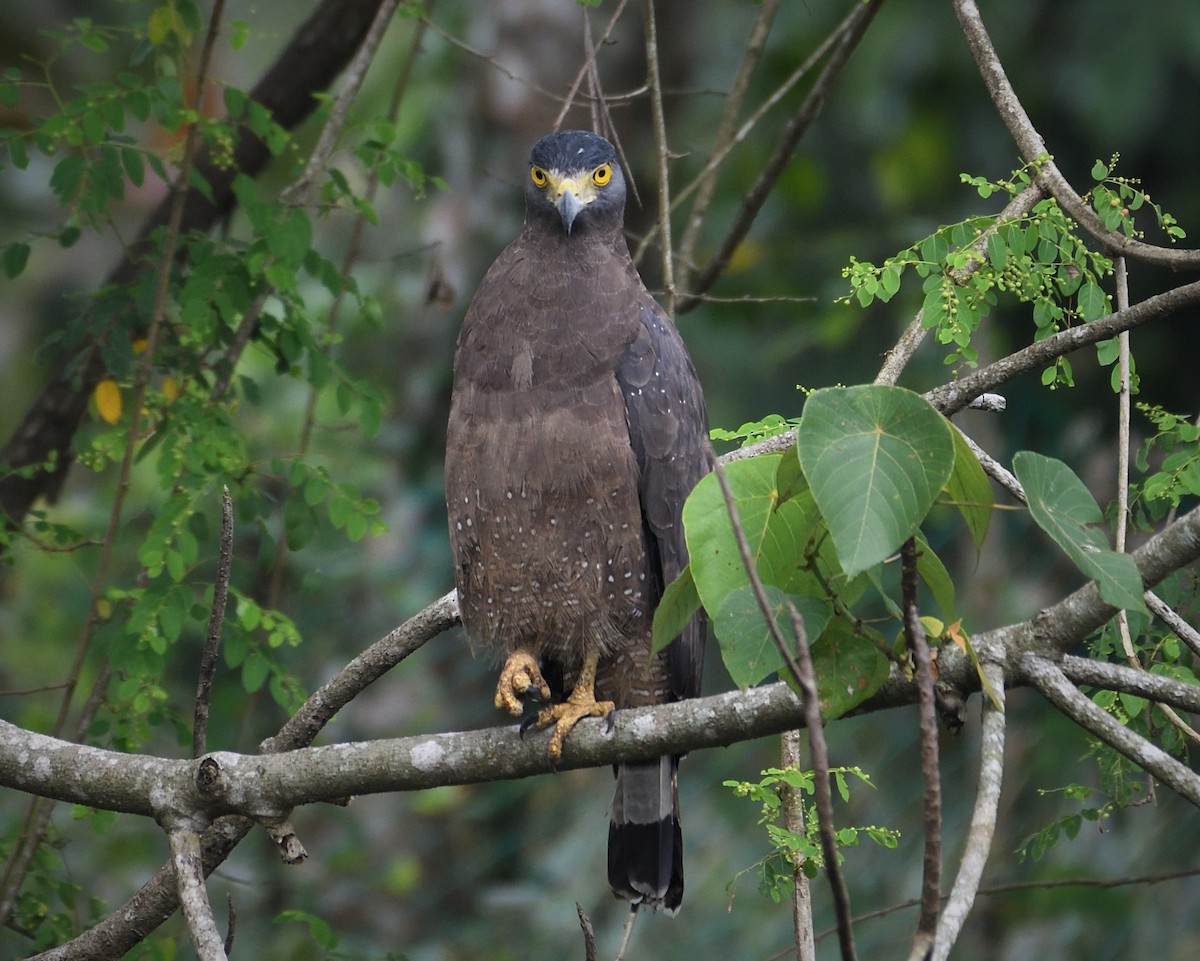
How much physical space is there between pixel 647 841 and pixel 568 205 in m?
1.65

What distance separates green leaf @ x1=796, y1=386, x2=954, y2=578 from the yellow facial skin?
1654mm

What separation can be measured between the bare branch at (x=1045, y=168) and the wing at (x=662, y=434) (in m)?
0.99

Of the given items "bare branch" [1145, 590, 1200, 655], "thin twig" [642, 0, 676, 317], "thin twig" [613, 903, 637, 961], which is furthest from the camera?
"thin twig" [642, 0, 676, 317]

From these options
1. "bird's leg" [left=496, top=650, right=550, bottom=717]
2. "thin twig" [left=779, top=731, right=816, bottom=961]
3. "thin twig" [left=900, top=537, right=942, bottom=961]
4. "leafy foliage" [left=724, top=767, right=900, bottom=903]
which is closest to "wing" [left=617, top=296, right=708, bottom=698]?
"bird's leg" [left=496, top=650, right=550, bottom=717]

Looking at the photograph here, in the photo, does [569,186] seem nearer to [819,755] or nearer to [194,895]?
[194,895]

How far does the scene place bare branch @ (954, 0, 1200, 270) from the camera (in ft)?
8.27

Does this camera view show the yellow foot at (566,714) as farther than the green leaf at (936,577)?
Yes

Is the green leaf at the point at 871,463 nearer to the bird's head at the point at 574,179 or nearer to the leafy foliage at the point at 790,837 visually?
the leafy foliage at the point at 790,837

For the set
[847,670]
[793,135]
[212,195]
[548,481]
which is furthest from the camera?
[212,195]

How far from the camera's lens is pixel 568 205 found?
11.3 feet

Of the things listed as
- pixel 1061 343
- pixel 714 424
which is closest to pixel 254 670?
pixel 1061 343

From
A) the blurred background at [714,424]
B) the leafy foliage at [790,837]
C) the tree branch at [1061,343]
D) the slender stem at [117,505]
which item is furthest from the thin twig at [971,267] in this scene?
the blurred background at [714,424]

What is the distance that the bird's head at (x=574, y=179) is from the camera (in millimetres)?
3508

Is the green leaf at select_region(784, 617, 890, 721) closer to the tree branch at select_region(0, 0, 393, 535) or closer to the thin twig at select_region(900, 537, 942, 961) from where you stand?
the thin twig at select_region(900, 537, 942, 961)
